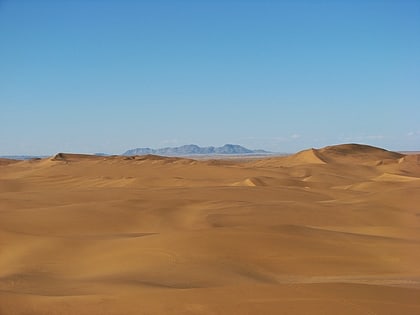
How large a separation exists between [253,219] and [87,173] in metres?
19.4

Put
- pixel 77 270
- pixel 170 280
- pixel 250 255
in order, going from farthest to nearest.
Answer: pixel 250 255 < pixel 77 270 < pixel 170 280

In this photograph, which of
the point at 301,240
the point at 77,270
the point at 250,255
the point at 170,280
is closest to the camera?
the point at 170,280

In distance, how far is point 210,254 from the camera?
6.96 meters

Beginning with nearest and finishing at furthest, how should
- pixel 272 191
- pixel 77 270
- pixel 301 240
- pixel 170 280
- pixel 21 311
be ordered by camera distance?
pixel 21 311
pixel 170 280
pixel 77 270
pixel 301 240
pixel 272 191

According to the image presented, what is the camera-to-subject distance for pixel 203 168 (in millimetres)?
28578

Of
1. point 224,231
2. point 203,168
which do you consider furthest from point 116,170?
point 224,231

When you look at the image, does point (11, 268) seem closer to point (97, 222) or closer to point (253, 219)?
point (97, 222)

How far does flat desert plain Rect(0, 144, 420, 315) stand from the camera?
4176mm

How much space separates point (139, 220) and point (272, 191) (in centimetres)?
623

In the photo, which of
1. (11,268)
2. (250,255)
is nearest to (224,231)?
(250,255)

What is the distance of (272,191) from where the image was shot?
52.5ft

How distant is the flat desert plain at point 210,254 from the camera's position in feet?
13.7

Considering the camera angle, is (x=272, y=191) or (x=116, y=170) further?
(x=116, y=170)

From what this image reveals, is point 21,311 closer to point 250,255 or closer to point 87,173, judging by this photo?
point 250,255
